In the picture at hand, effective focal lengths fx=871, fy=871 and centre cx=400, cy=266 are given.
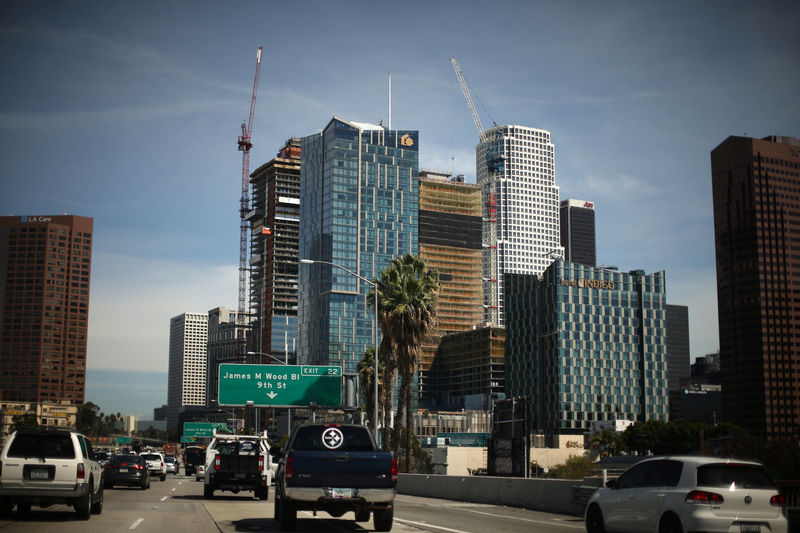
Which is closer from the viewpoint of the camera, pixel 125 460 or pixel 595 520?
pixel 595 520

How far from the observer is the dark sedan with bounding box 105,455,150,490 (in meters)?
36.7

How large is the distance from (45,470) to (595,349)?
182m

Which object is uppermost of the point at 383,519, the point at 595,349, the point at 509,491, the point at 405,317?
the point at 595,349

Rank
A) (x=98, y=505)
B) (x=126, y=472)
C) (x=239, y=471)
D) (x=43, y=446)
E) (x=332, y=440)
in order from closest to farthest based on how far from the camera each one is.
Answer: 1. (x=332, y=440)
2. (x=43, y=446)
3. (x=98, y=505)
4. (x=239, y=471)
5. (x=126, y=472)

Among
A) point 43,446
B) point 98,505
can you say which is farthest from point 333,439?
point 98,505

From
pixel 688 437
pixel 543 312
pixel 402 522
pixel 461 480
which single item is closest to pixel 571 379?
pixel 543 312

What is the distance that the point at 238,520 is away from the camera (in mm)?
20188

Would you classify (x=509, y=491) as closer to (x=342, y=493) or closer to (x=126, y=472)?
(x=342, y=493)

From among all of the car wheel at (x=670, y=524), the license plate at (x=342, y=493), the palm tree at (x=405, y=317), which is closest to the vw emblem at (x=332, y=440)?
the license plate at (x=342, y=493)

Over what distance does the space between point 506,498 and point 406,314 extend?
96.4 feet

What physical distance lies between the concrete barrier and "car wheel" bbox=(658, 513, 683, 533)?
937cm

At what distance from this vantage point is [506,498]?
2975cm

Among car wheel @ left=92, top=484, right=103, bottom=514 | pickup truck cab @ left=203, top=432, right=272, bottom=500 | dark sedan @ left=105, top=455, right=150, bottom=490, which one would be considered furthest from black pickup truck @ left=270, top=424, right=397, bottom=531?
dark sedan @ left=105, top=455, right=150, bottom=490

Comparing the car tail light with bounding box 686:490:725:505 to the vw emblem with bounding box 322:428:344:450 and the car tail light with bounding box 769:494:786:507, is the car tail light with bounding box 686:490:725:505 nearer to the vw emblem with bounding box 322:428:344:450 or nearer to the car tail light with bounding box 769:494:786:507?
the car tail light with bounding box 769:494:786:507
